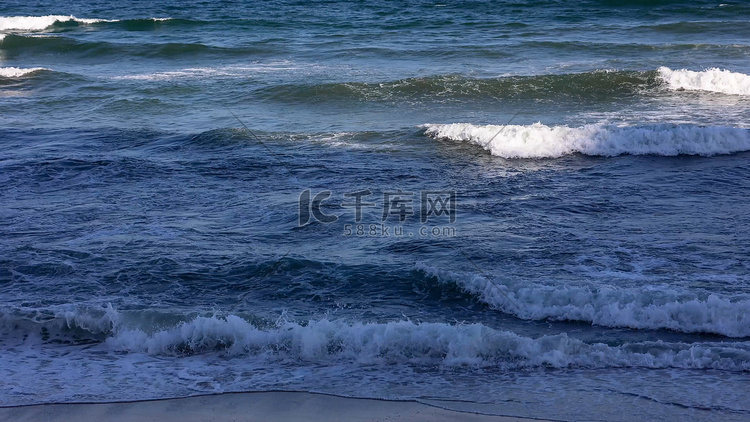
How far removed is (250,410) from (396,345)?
1193 millimetres

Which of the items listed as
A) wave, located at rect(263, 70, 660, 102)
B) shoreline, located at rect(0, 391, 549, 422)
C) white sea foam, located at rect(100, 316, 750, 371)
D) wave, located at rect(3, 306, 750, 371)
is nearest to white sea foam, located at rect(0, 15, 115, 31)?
wave, located at rect(263, 70, 660, 102)

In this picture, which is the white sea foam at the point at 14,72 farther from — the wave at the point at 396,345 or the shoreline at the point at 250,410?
the shoreline at the point at 250,410

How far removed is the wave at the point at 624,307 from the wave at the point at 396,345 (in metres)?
0.32

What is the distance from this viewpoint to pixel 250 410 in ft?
14.9

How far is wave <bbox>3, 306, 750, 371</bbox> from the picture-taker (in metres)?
4.96

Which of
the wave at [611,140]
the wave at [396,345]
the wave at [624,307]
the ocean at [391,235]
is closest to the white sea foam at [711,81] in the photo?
the ocean at [391,235]

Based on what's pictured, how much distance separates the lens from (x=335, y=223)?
7566mm

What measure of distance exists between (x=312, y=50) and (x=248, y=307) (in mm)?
12524

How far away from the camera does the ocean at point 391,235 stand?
496 cm

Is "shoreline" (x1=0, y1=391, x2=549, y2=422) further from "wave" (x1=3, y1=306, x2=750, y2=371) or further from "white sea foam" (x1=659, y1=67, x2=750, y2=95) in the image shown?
"white sea foam" (x1=659, y1=67, x2=750, y2=95)

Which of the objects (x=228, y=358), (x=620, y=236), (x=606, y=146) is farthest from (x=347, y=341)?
(x=606, y=146)

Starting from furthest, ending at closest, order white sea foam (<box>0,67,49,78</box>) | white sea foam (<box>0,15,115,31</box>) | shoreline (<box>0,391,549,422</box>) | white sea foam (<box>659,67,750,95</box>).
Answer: white sea foam (<box>0,15,115,31</box>) < white sea foam (<box>0,67,49,78</box>) < white sea foam (<box>659,67,750,95</box>) < shoreline (<box>0,391,549,422</box>)

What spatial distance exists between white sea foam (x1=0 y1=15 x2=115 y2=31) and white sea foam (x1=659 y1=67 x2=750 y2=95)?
17450 mm

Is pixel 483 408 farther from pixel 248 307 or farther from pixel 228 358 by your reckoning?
pixel 248 307
